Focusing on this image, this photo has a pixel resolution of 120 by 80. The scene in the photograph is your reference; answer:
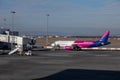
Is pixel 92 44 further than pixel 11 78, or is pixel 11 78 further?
pixel 92 44

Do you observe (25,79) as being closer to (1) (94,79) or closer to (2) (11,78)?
(2) (11,78)

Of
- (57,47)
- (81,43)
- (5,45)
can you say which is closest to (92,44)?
(81,43)

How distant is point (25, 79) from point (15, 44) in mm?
53847

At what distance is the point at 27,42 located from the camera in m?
84.4

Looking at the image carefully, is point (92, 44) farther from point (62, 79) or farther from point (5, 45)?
point (62, 79)

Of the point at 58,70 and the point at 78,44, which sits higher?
the point at 78,44

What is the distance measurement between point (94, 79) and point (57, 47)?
221 ft

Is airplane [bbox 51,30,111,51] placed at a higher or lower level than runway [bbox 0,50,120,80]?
higher

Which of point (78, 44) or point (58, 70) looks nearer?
point (58, 70)

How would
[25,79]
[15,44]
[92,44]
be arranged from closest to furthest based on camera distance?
[25,79], [15,44], [92,44]

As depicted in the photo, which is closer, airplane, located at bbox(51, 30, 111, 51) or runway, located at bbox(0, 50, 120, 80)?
runway, located at bbox(0, 50, 120, 80)

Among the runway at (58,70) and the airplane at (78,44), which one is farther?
the airplane at (78,44)

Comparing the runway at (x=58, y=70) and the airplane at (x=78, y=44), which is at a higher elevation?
the airplane at (x=78, y=44)

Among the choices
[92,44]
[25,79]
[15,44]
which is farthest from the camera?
[92,44]
